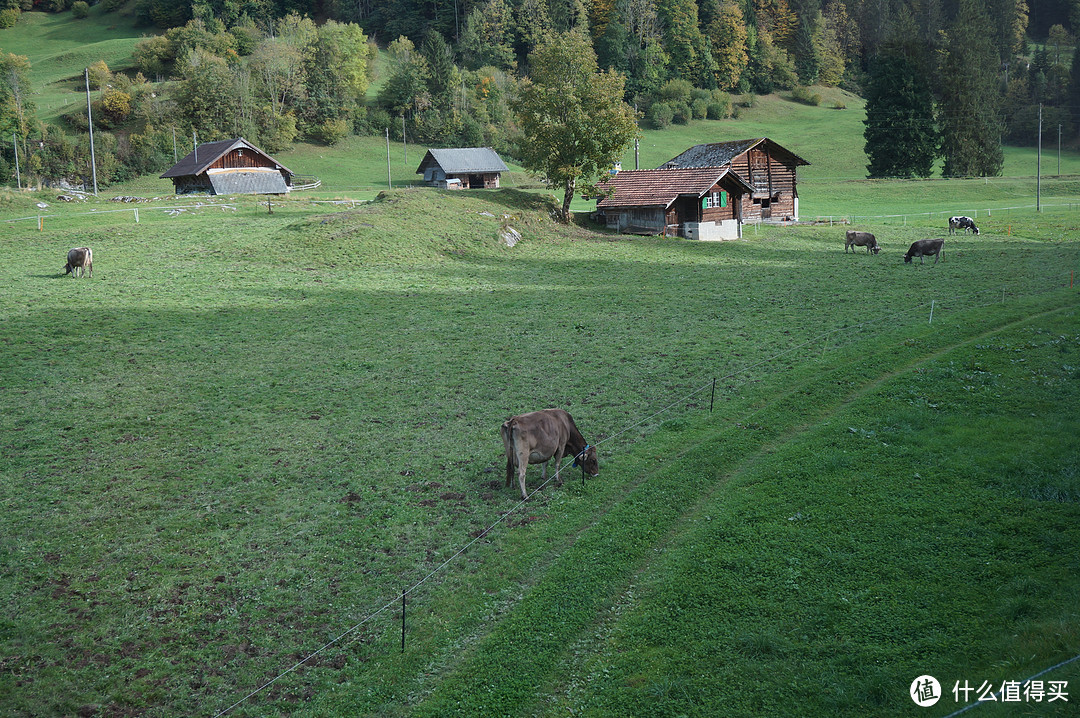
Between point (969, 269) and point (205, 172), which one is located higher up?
point (205, 172)

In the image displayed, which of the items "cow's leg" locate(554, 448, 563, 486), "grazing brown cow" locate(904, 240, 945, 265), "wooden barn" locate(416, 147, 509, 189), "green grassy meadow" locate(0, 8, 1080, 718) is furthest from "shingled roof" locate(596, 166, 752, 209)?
"cow's leg" locate(554, 448, 563, 486)

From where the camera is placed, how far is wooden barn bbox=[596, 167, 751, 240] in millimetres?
54031

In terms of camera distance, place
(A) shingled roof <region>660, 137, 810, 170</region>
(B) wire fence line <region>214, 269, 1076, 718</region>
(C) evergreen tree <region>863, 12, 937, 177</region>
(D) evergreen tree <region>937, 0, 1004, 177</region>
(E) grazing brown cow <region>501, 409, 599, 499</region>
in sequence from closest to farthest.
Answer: (B) wire fence line <region>214, 269, 1076, 718</region>
(E) grazing brown cow <region>501, 409, 599, 499</region>
(A) shingled roof <region>660, 137, 810, 170</region>
(C) evergreen tree <region>863, 12, 937, 177</region>
(D) evergreen tree <region>937, 0, 1004, 177</region>

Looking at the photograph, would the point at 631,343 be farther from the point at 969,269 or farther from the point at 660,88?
the point at 660,88

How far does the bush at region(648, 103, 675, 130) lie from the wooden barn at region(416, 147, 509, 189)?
43.7 m

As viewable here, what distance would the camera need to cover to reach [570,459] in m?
16.6

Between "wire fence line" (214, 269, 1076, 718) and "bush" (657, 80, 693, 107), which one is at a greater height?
"bush" (657, 80, 693, 107)

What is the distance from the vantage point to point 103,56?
13050 centimetres

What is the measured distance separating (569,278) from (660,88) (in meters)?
105

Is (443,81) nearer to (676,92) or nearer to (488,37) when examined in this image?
(488,37)

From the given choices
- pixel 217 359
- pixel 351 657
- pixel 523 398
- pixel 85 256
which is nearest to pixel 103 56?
pixel 85 256

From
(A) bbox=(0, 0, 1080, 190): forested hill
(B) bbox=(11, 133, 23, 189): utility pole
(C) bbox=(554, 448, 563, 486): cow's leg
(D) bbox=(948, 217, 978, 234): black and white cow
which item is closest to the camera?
(C) bbox=(554, 448, 563, 486): cow's leg

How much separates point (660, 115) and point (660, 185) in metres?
72.6

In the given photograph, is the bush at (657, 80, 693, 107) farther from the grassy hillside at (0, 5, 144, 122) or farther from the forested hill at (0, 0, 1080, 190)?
the grassy hillside at (0, 5, 144, 122)
